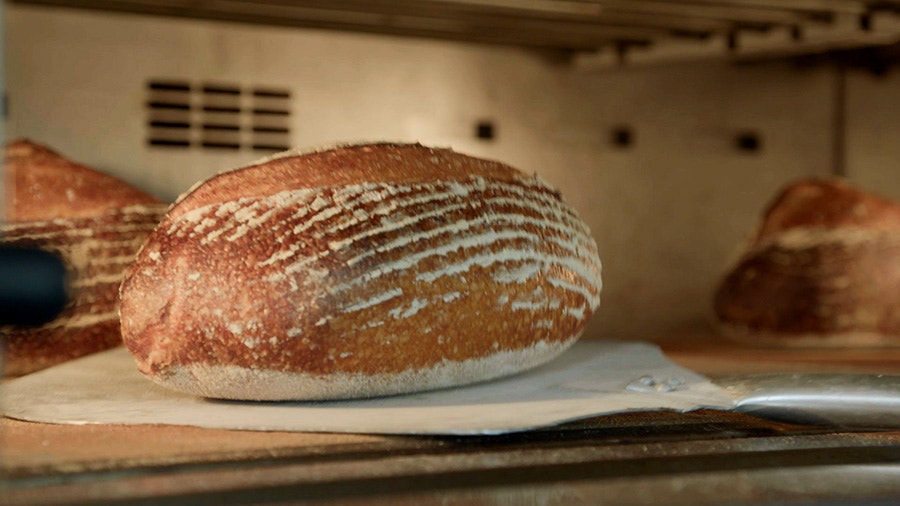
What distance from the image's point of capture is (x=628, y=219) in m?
1.69

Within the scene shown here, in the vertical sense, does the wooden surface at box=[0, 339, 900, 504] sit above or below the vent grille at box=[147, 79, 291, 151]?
below

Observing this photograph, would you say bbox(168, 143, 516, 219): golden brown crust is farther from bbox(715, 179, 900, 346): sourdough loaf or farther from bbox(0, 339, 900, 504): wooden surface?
bbox(715, 179, 900, 346): sourdough loaf

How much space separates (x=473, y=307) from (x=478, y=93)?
2.63 feet

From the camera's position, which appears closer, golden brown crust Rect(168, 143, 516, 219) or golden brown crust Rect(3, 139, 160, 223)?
golden brown crust Rect(168, 143, 516, 219)

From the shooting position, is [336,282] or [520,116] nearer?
[336,282]

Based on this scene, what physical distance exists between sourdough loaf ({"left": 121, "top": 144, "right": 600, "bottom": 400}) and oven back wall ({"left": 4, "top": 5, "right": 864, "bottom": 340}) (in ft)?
1.86

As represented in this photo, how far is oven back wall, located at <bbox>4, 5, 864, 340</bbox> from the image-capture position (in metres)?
1.36

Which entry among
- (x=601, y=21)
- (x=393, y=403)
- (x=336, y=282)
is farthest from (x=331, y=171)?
(x=601, y=21)

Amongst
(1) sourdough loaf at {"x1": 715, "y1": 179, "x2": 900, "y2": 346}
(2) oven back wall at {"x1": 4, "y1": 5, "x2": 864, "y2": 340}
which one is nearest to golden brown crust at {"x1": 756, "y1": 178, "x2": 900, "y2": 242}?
(1) sourdough loaf at {"x1": 715, "y1": 179, "x2": 900, "y2": 346}

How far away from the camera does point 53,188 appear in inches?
44.3

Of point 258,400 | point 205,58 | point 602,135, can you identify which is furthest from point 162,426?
point 602,135

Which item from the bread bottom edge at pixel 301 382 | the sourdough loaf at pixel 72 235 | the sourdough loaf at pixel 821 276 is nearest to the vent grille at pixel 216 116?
the sourdough loaf at pixel 72 235

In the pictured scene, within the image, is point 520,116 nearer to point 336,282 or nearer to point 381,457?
point 336,282

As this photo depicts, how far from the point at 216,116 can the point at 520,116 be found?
0.54 metres
